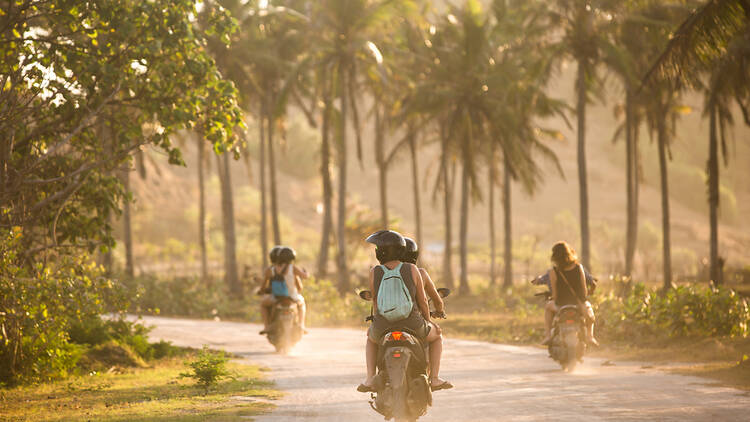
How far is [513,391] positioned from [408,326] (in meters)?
3.24

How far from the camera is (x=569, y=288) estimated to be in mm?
12695

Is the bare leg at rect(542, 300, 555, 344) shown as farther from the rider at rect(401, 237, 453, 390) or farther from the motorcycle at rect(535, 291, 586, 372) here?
the rider at rect(401, 237, 453, 390)

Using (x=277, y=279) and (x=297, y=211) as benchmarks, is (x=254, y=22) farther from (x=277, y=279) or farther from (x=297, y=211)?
(x=297, y=211)

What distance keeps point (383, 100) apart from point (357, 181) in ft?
338

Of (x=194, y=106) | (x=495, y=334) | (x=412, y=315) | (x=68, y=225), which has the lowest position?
(x=495, y=334)

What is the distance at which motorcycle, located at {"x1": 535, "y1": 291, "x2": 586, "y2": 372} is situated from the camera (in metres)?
12.5

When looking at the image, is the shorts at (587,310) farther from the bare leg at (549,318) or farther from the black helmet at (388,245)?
the black helmet at (388,245)

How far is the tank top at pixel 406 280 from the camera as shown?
7934 millimetres

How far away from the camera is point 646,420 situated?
327 inches

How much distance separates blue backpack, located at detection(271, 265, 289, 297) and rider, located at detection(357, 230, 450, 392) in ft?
26.1

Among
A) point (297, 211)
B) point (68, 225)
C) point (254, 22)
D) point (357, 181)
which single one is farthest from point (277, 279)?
point (357, 181)

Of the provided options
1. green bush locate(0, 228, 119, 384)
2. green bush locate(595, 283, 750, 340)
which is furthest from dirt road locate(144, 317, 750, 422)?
green bush locate(0, 228, 119, 384)

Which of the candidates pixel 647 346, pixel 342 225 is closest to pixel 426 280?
pixel 647 346

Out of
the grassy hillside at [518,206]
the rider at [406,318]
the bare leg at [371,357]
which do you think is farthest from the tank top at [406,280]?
the grassy hillside at [518,206]
